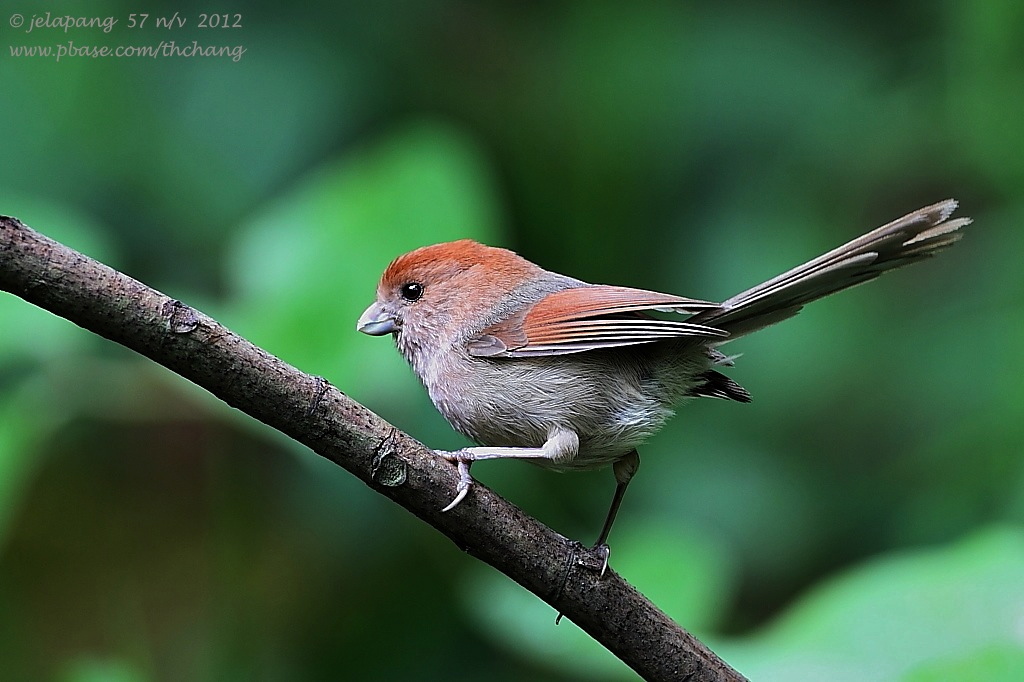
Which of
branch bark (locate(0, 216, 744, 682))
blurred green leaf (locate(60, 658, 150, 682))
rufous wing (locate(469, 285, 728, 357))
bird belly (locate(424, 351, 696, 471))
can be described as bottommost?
blurred green leaf (locate(60, 658, 150, 682))

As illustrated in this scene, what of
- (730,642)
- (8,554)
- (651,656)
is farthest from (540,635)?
(8,554)

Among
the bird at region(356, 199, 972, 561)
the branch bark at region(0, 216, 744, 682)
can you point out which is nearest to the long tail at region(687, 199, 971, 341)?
the bird at region(356, 199, 972, 561)

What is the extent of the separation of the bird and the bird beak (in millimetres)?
271

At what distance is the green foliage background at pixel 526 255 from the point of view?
3.64 m

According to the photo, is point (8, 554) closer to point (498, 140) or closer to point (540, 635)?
point (540, 635)

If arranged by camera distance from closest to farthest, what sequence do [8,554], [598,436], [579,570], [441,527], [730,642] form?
[441,527], [579,570], [598,436], [730,642], [8,554]

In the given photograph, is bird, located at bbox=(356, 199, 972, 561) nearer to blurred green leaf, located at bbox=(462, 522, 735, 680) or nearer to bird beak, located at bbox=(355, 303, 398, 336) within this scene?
bird beak, located at bbox=(355, 303, 398, 336)

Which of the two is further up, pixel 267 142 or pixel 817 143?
pixel 817 143

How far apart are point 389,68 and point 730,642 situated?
3.13 metres

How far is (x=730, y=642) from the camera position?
3238mm

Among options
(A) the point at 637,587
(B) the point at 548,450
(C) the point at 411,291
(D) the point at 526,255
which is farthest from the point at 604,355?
(D) the point at 526,255

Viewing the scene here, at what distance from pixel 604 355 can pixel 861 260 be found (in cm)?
77

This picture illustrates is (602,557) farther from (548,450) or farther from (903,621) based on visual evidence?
(903,621)

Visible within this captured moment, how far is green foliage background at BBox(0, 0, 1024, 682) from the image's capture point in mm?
3643
